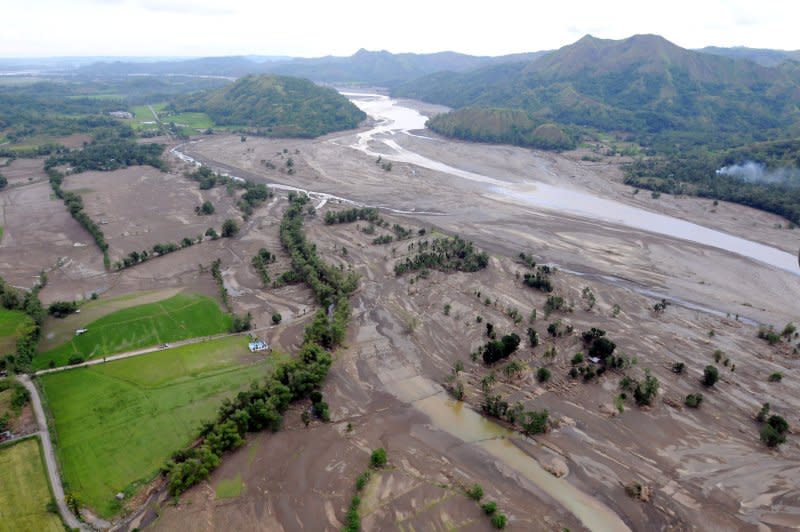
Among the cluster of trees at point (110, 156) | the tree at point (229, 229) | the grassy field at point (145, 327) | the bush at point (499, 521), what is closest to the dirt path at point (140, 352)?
the grassy field at point (145, 327)

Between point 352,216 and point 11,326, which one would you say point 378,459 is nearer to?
point 11,326

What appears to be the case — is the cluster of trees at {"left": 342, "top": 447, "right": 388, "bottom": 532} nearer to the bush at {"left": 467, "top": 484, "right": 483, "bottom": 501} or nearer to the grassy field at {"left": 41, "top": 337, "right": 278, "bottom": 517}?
the bush at {"left": 467, "top": 484, "right": 483, "bottom": 501}

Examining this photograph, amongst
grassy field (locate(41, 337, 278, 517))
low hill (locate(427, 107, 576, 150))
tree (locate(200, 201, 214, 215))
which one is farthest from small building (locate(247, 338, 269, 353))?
low hill (locate(427, 107, 576, 150))

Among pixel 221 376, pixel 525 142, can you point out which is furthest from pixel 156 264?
pixel 525 142

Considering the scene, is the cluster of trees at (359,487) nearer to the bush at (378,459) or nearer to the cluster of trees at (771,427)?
the bush at (378,459)

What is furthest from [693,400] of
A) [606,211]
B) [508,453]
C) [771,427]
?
[606,211]
